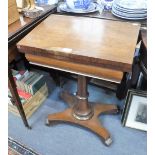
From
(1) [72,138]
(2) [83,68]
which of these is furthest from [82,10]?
(1) [72,138]

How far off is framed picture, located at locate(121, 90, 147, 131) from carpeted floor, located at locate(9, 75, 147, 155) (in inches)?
1.8

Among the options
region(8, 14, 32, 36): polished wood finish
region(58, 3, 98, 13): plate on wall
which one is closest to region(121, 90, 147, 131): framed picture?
region(58, 3, 98, 13): plate on wall

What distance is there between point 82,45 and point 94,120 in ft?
2.02

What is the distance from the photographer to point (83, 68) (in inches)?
33.3

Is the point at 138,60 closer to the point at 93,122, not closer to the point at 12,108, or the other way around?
the point at 93,122

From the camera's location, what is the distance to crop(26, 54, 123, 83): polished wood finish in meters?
0.81

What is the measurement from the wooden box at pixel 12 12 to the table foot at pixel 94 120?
650 mm

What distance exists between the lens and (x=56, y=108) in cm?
148

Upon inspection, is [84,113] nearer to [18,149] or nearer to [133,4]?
[18,149]
